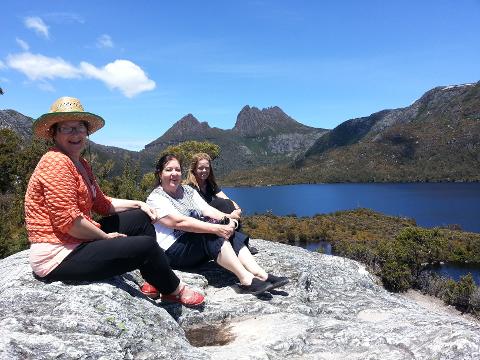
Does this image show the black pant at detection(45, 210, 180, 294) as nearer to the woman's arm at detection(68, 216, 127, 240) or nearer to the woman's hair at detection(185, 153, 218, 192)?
the woman's arm at detection(68, 216, 127, 240)

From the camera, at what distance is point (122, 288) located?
448cm

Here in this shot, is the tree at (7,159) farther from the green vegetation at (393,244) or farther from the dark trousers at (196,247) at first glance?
the green vegetation at (393,244)

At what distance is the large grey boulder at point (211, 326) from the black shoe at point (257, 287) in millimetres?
99

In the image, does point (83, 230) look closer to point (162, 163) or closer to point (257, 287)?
point (162, 163)

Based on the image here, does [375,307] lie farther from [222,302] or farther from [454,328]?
[222,302]

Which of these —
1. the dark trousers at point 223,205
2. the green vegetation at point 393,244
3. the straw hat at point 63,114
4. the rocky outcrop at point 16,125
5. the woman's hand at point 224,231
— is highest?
the rocky outcrop at point 16,125

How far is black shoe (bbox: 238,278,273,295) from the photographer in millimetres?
5441

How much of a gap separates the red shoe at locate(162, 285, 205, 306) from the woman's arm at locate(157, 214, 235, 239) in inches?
33.9

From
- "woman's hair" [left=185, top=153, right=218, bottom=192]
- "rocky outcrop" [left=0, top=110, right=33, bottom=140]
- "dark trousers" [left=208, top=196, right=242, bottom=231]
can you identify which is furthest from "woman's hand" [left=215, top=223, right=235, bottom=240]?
"rocky outcrop" [left=0, top=110, right=33, bottom=140]

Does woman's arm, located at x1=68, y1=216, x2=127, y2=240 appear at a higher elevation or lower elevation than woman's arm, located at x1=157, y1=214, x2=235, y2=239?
higher

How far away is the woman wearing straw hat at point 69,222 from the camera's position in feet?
13.0

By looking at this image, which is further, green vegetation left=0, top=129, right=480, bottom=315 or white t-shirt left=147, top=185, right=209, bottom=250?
green vegetation left=0, top=129, right=480, bottom=315

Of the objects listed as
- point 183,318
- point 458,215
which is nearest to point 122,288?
point 183,318

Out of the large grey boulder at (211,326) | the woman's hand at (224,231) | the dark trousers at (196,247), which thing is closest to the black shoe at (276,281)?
the large grey boulder at (211,326)
